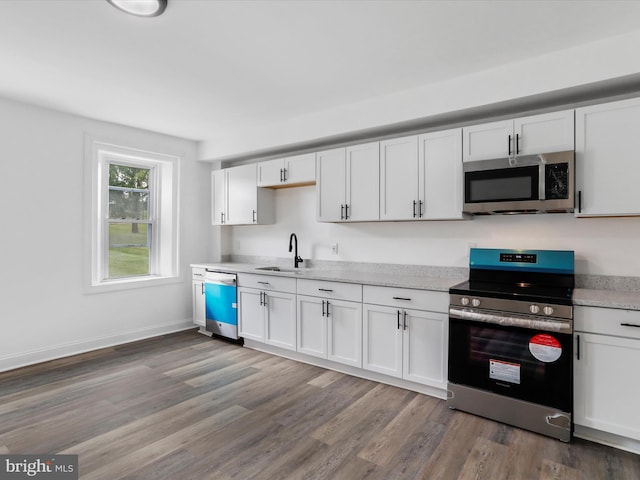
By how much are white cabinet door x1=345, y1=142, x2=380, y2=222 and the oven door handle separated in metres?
1.21

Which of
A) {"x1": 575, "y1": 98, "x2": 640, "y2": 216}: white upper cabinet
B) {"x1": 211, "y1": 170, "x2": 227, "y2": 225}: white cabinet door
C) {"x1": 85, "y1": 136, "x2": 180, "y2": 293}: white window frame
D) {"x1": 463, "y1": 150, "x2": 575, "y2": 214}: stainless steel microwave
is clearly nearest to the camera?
{"x1": 575, "y1": 98, "x2": 640, "y2": 216}: white upper cabinet

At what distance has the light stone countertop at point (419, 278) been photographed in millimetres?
2277

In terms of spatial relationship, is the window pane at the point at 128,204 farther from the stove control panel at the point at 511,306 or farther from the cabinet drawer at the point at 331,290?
the stove control panel at the point at 511,306

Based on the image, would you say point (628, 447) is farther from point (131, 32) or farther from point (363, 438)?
point (131, 32)

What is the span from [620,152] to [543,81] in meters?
0.71

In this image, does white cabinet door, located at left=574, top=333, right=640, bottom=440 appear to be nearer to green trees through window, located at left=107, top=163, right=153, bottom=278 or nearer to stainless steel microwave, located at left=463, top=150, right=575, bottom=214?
stainless steel microwave, located at left=463, top=150, right=575, bottom=214

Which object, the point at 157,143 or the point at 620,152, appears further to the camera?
the point at 157,143

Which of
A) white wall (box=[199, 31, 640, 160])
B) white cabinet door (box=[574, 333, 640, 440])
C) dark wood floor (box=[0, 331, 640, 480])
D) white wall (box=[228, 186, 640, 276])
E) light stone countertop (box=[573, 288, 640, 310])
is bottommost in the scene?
dark wood floor (box=[0, 331, 640, 480])

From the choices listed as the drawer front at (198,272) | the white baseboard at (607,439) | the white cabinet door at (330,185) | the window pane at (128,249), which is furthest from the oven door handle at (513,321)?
the window pane at (128,249)

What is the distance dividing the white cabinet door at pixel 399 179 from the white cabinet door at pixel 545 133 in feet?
2.67

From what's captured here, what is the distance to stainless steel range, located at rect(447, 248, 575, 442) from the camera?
234cm

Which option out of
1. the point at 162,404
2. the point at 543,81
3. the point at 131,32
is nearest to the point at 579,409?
the point at 543,81

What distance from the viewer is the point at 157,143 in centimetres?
470

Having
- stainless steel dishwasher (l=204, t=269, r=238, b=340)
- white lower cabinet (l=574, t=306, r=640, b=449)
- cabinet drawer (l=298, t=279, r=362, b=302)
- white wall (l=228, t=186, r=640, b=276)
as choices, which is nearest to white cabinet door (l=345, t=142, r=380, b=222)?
white wall (l=228, t=186, r=640, b=276)
